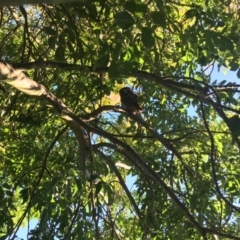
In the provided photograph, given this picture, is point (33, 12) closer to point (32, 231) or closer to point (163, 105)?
point (163, 105)

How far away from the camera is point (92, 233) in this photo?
3.51 m

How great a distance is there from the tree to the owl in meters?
0.14

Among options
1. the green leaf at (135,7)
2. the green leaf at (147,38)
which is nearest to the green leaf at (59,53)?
the green leaf at (147,38)

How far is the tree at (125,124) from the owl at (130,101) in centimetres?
14

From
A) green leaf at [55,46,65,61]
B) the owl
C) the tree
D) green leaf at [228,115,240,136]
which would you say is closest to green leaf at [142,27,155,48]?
the tree

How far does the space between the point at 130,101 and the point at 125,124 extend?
1.51 m

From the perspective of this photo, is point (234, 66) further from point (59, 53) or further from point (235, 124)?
point (59, 53)

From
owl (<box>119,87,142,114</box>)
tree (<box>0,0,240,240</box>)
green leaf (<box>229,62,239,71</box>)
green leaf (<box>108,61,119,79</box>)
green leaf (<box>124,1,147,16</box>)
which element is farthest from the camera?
owl (<box>119,87,142,114</box>)

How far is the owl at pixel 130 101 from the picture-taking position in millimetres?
4348

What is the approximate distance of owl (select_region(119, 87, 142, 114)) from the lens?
171 inches

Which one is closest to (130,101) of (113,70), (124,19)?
(113,70)

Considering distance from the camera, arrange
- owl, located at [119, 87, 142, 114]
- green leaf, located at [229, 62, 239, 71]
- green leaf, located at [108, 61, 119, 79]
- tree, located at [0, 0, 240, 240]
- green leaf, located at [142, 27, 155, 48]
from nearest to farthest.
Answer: green leaf, located at [142, 27, 155, 48] < green leaf, located at [108, 61, 119, 79] < tree, located at [0, 0, 240, 240] < green leaf, located at [229, 62, 239, 71] < owl, located at [119, 87, 142, 114]

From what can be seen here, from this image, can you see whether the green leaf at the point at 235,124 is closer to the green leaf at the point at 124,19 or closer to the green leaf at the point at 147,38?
the green leaf at the point at 147,38

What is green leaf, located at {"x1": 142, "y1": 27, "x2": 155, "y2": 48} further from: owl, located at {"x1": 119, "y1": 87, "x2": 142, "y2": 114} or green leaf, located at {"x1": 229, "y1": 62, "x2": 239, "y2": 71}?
owl, located at {"x1": 119, "y1": 87, "x2": 142, "y2": 114}
